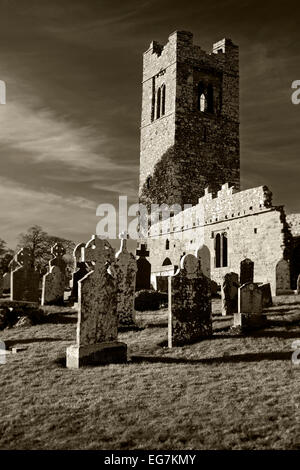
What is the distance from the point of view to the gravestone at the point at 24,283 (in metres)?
14.8

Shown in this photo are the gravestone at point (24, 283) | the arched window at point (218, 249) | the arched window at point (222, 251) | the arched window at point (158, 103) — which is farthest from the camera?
the arched window at point (158, 103)

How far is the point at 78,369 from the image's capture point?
7.22 meters

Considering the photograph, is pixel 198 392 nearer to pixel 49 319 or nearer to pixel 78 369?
pixel 78 369

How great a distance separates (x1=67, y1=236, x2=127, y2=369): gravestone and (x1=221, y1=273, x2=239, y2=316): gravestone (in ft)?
13.0

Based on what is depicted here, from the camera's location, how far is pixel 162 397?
5.64 metres

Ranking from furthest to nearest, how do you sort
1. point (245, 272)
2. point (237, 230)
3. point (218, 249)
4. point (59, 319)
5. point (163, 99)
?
point (163, 99) → point (218, 249) → point (237, 230) → point (245, 272) → point (59, 319)

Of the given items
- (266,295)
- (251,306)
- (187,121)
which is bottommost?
(251,306)

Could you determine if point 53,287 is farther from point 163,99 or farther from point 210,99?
point 210,99

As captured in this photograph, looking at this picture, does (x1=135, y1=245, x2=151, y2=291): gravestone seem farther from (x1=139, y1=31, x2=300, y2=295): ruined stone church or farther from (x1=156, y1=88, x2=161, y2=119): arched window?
(x1=156, y1=88, x2=161, y2=119): arched window

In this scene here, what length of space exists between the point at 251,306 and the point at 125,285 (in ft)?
10.7

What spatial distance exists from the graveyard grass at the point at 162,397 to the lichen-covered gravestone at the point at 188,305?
345 millimetres

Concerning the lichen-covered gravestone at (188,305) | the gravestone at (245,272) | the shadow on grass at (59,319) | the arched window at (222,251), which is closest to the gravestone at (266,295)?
the gravestone at (245,272)

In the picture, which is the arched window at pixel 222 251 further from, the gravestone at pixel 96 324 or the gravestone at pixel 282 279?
the gravestone at pixel 96 324

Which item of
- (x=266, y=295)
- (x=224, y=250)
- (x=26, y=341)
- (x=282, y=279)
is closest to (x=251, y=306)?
(x=266, y=295)
